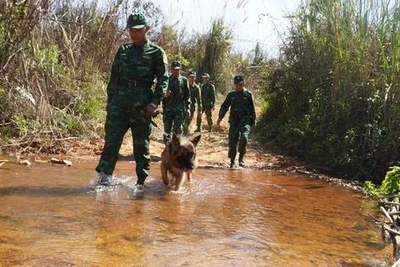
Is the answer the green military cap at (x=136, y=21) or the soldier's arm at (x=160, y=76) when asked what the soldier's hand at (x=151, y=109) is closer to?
the soldier's arm at (x=160, y=76)

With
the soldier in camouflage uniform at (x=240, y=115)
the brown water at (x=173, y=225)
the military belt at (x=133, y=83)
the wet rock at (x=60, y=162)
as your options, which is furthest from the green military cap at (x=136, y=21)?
the soldier in camouflage uniform at (x=240, y=115)

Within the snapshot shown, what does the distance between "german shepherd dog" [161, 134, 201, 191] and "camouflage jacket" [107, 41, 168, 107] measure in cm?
79

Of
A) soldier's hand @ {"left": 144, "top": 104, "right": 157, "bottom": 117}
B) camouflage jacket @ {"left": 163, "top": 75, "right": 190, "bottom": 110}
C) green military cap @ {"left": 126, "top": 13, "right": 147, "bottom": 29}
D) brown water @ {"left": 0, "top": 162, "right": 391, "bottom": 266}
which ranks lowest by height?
brown water @ {"left": 0, "top": 162, "right": 391, "bottom": 266}

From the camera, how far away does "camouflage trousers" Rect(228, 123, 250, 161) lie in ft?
32.0

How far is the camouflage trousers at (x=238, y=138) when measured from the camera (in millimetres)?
9758

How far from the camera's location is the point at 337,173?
9938 mm

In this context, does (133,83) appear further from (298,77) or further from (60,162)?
(298,77)

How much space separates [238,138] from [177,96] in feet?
5.85

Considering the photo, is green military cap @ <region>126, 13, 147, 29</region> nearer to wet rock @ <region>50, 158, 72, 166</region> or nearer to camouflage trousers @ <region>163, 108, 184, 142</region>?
wet rock @ <region>50, 158, 72, 166</region>

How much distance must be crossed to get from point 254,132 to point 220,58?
7557 millimetres

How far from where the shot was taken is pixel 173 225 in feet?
14.3

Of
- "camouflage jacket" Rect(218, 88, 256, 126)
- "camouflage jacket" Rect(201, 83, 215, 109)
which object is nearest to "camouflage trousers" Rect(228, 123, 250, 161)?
"camouflage jacket" Rect(218, 88, 256, 126)

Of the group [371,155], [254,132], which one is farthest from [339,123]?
[254,132]

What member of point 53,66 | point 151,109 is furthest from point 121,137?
point 53,66
